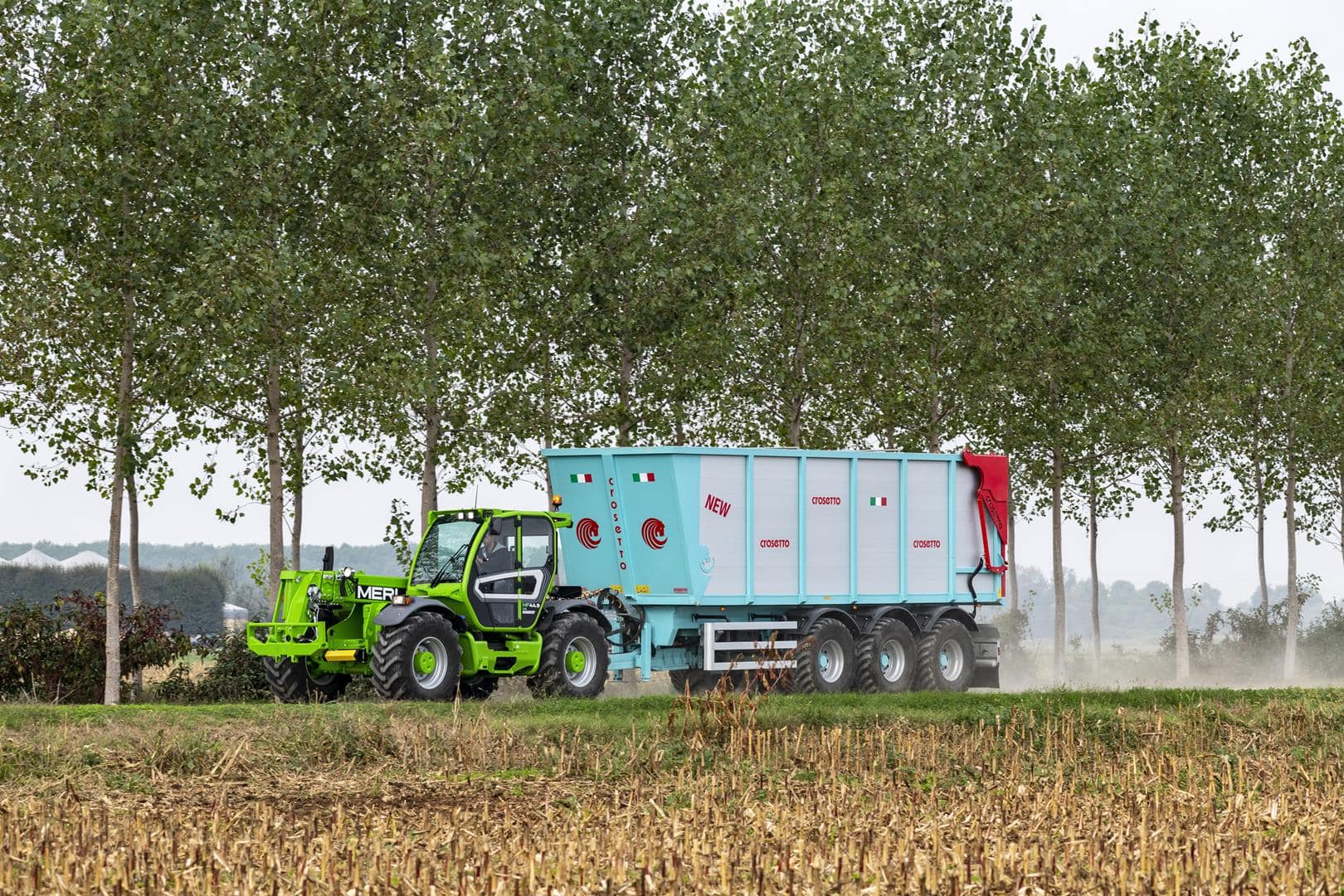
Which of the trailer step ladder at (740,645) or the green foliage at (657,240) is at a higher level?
the green foliage at (657,240)

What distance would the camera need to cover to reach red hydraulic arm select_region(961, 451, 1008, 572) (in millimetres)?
26031

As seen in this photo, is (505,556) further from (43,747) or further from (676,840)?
(676,840)

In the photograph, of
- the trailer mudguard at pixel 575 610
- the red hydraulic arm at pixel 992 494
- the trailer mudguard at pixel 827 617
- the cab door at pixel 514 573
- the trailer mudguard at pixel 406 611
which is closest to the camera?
the trailer mudguard at pixel 406 611

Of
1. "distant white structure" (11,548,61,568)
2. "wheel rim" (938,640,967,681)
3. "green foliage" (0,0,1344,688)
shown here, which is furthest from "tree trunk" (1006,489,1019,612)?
"distant white structure" (11,548,61,568)

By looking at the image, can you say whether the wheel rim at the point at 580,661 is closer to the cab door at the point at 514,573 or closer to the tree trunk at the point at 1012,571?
the cab door at the point at 514,573

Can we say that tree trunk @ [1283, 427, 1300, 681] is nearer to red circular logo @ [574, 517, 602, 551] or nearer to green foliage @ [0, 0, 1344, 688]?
green foliage @ [0, 0, 1344, 688]

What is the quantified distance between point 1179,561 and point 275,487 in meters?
21.7

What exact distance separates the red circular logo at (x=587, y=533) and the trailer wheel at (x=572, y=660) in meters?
1.37

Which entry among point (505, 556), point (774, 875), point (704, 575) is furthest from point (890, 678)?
point (774, 875)

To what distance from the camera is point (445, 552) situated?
21641 mm

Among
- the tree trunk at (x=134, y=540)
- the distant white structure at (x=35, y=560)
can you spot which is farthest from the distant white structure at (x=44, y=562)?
the tree trunk at (x=134, y=540)

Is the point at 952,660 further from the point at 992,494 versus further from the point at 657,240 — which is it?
the point at 657,240

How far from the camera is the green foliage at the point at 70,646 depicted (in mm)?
24266

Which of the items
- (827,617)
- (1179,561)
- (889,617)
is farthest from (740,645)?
(1179,561)
